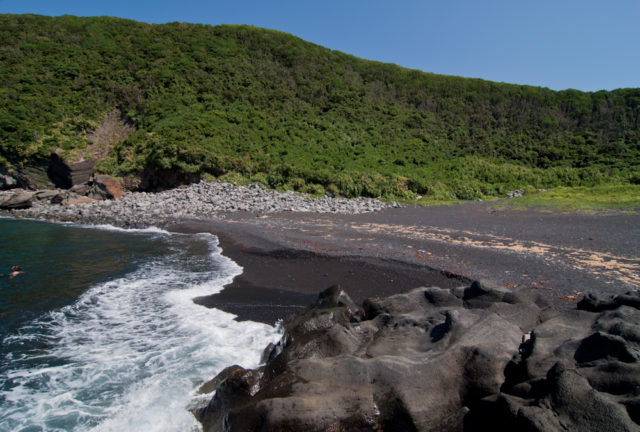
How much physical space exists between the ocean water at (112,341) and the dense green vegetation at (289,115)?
15.9m

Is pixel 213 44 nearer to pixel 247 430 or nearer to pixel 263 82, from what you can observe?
pixel 263 82

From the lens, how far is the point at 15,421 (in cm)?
447

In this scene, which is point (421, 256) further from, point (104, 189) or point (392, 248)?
point (104, 189)

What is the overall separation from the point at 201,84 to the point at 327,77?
17413 mm

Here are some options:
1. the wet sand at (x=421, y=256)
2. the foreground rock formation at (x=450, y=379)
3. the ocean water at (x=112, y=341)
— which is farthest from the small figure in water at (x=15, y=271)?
the foreground rock formation at (x=450, y=379)

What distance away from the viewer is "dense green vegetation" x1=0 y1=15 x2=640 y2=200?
28250 millimetres

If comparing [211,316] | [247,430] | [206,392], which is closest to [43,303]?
[211,316]

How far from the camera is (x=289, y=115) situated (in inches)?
1507

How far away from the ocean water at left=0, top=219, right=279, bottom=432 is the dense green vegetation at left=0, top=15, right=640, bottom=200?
15.9 metres

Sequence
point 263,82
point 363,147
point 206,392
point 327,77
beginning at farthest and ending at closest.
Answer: point 327,77, point 263,82, point 363,147, point 206,392

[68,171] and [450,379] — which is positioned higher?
[68,171]

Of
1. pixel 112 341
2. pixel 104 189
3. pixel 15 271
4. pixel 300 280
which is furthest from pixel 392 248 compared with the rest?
pixel 104 189

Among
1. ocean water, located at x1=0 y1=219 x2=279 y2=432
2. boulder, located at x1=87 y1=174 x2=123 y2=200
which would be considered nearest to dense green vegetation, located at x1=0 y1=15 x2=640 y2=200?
boulder, located at x1=87 y1=174 x2=123 y2=200

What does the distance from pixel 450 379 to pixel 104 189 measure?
28.8 meters
